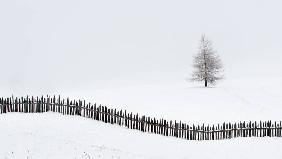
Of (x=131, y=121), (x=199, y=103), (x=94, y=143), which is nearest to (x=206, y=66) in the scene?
(x=199, y=103)

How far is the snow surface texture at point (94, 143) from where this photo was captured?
2000 centimetres

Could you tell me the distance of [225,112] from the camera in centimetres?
3791

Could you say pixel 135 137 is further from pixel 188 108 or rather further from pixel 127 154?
pixel 188 108

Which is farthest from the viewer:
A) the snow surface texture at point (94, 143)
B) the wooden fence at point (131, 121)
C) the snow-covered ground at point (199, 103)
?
the snow-covered ground at point (199, 103)

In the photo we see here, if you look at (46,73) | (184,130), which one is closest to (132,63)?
(46,73)

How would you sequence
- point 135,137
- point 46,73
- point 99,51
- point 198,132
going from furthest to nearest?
1. point 99,51
2. point 46,73
3. point 198,132
4. point 135,137

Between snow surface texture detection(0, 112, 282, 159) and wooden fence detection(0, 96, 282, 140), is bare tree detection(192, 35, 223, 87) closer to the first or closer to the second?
wooden fence detection(0, 96, 282, 140)

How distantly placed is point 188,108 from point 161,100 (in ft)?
12.8

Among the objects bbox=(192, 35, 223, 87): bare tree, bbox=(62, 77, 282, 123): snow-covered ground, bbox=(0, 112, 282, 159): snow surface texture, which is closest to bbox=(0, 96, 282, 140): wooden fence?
bbox=(0, 112, 282, 159): snow surface texture

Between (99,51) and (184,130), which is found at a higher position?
(99,51)

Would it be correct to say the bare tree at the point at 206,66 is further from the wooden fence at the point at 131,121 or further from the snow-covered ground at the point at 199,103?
the wooden fence at the point at 131,121

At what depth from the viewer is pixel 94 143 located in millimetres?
24094

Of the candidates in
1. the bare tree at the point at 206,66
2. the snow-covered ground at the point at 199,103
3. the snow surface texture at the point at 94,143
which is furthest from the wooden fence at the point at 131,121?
the bare tree at the point at 206,66

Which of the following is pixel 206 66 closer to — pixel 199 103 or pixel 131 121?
pixel 199 103
